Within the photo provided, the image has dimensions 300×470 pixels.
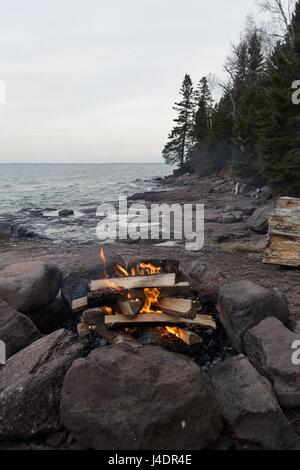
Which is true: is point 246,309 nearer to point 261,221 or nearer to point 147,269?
point 147,269

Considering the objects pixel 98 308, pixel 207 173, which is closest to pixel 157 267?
pixel 98 308

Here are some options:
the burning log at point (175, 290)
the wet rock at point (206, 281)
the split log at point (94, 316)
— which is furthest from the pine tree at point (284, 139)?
the split log at point (94, 316)

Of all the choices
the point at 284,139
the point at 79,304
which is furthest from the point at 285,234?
the point at 284,139

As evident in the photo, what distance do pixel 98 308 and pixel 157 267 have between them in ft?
3.38

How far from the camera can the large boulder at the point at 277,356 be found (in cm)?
384

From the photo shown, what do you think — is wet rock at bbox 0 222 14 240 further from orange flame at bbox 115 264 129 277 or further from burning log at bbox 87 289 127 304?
burning log at bbox 87 289 127 304

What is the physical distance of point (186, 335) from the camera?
14.4ft

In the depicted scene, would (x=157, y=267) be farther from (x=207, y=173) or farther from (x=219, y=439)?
(x=207, y=173)

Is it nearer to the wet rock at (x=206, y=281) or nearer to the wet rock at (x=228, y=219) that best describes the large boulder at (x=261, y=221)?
the wet rock at (x=228, y=219)

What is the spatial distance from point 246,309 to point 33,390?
2.69 metres

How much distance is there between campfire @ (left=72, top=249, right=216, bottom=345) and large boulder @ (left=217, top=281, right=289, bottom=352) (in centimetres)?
26

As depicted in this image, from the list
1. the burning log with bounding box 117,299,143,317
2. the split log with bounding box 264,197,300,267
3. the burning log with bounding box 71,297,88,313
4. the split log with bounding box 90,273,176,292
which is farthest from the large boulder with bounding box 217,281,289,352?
the split log with bounding box 264,197,300,267

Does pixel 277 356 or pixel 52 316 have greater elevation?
pixel 277 356

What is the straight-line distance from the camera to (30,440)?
3.55 meters
